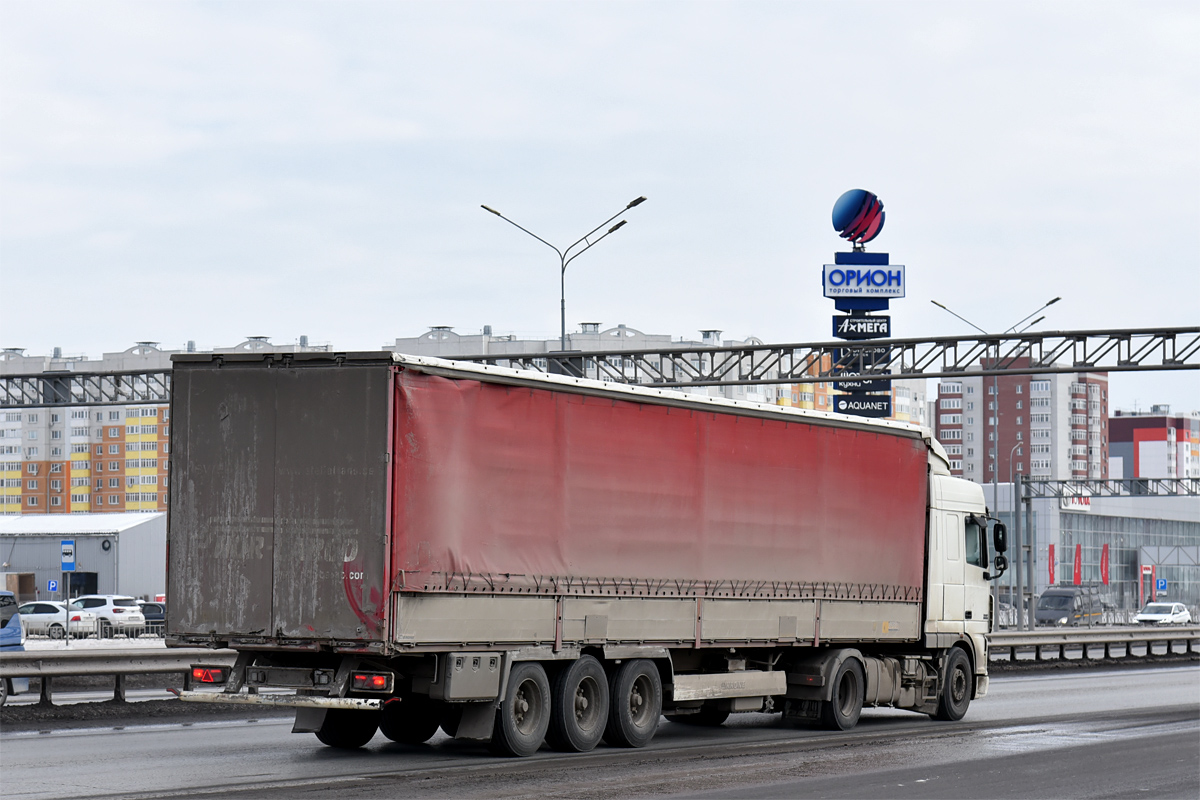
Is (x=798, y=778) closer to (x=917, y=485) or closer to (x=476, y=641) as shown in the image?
(x=476, y=641)

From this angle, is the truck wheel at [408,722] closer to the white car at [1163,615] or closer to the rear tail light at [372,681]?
the rear tail light at [372,681]

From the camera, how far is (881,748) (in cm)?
1605

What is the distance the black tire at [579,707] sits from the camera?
47.8 feet

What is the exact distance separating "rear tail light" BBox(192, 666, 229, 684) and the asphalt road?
2.19 ft

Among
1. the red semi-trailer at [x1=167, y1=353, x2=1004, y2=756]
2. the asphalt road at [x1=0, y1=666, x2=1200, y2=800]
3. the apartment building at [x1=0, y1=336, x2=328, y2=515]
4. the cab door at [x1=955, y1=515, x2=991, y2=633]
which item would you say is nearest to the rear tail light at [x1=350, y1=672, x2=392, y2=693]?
the red semi-trailer at [x1=167, y1=353, x2=1004, y2=756]

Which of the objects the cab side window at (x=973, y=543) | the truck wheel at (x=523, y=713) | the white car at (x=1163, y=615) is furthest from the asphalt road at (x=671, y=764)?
the white car at (x=1163, y=615)

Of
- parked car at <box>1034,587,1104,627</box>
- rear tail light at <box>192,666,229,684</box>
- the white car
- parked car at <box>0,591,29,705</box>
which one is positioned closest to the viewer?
rear tail light at <box>192,666,229,684</box>

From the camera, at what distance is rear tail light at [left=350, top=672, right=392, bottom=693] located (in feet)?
43.5

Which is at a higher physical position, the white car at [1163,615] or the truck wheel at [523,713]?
the truck wheel at [523,713]

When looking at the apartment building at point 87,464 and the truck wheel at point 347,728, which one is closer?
the truck wheel at point 347,728

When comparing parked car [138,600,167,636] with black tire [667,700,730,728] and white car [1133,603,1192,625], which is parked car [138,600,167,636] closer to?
black tire [667,700,730,728]

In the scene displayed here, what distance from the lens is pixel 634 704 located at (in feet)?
50.9

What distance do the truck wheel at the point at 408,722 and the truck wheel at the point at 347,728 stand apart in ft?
0.62

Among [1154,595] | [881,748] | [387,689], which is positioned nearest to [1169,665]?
[881,748]
